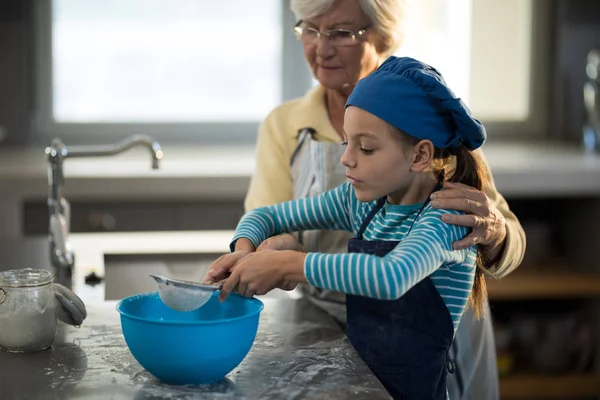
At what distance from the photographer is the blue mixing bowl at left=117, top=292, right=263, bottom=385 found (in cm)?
119

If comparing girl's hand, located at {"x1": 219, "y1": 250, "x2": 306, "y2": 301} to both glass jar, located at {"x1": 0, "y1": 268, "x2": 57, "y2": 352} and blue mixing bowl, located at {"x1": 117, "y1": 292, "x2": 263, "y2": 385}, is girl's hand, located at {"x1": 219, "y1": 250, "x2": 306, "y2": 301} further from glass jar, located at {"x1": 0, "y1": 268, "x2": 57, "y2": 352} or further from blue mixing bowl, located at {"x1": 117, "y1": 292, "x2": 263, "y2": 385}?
glass jar, located at {"x1": 0, "y1": 268, "x2": 57, "y2": 352}

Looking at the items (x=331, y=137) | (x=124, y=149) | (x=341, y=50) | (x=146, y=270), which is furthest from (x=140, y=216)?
(x=341, y=50)

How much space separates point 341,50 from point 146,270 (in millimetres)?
671

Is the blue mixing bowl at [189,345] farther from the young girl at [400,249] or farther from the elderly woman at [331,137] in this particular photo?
the elderly woman at [331,137]

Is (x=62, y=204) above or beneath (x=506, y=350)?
above

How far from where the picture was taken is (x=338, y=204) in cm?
159

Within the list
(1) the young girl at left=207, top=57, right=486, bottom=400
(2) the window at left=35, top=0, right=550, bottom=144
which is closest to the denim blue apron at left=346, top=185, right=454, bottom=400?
(1) the young girl at left=207, top=57, right=486, bottom=400

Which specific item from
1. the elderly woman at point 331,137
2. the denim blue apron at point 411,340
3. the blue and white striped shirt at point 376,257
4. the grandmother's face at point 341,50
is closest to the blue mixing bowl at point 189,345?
the blue and white striped shirt at point 376,257

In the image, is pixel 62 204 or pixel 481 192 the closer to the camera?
pixel 481 192

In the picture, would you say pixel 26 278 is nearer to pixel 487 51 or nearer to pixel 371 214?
pixel 371 214

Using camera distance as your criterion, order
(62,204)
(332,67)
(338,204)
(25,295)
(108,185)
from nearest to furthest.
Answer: (25,295) → (338,204) → (332,67) → (62,204) → (108,185)

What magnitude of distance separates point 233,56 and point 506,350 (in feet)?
5.16

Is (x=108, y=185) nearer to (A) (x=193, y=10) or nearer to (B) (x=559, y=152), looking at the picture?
(A) (x=193, y=10)

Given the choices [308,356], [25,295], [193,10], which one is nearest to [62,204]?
[25,295]
